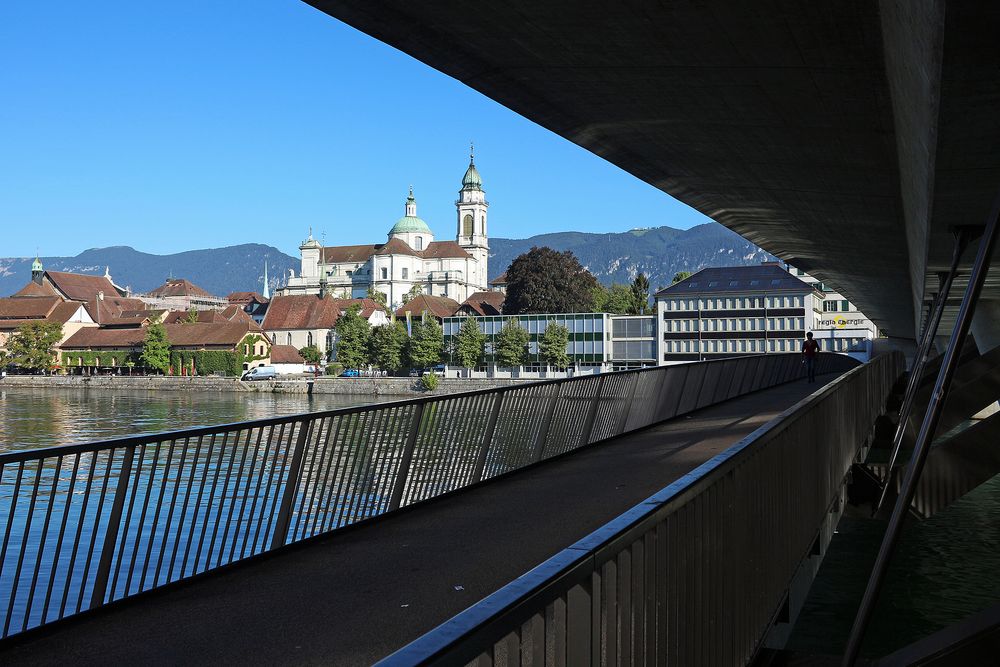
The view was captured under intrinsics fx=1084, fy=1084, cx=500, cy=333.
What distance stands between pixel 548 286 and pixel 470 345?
16.7 metres

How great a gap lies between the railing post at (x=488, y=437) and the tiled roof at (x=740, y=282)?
338 feet

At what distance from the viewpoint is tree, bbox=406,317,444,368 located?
11969 centimetres

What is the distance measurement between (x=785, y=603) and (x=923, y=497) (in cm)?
935

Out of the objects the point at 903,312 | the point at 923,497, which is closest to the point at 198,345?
the point at 903,312

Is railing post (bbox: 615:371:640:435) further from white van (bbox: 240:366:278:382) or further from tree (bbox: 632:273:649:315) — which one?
tree (bbox: 632:273:649:315)

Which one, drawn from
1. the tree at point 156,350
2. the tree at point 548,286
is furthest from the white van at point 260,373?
the tree at point 548,286

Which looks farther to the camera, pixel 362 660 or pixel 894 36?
pixel 894 36

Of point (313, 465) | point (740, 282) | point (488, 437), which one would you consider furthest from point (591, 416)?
point (740, 282)

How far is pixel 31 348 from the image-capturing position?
5571 inches

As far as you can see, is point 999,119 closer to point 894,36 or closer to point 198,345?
point 894,36

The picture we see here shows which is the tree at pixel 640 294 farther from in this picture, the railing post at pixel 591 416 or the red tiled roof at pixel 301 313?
the railing post at pixel 591 416

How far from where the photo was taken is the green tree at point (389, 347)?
407 feet

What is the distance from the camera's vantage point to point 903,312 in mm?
36875

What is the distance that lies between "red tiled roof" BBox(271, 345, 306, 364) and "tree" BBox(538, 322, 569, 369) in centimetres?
4565
